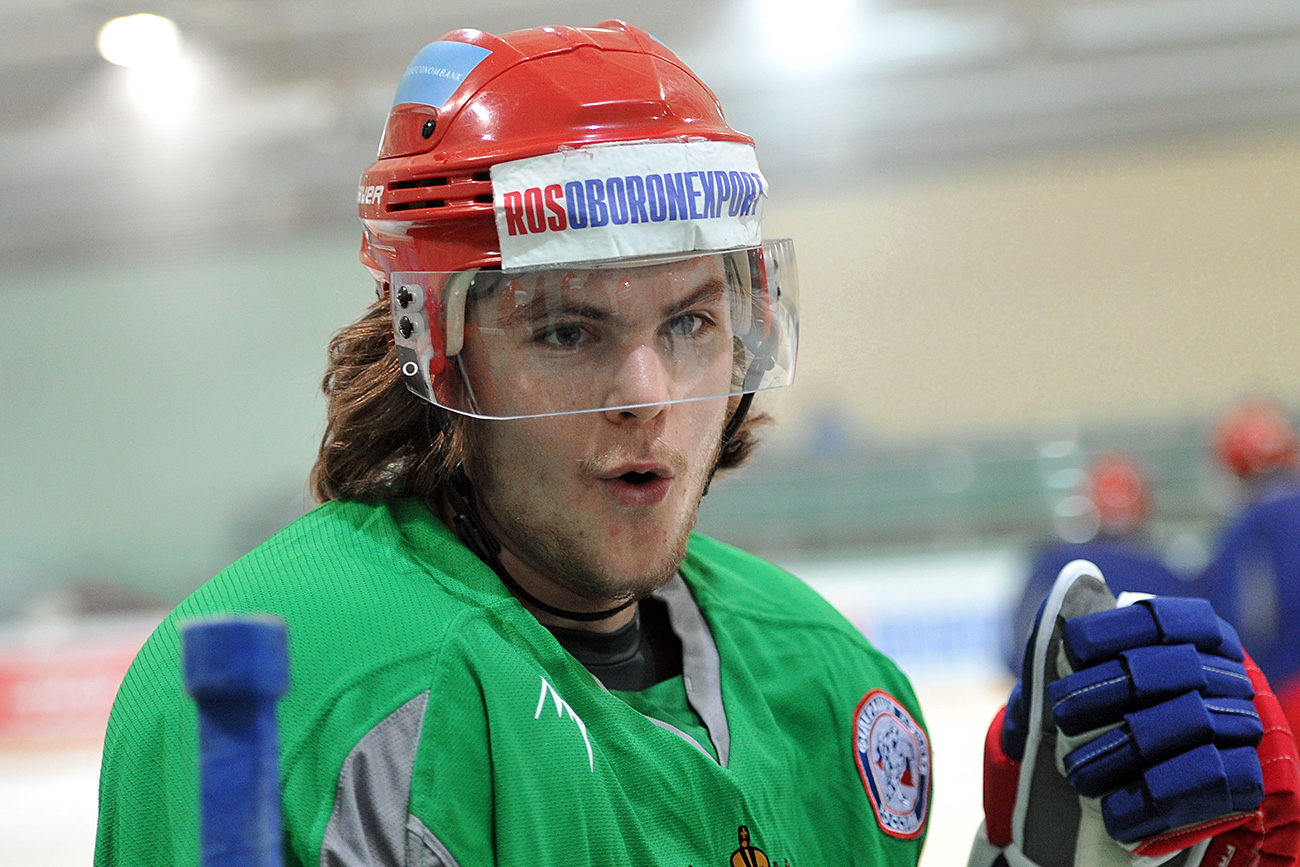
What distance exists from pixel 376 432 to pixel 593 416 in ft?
0.77

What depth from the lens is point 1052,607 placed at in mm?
1225

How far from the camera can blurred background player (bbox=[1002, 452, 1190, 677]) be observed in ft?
13.4

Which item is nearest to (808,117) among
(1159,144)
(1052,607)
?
(1159,144)

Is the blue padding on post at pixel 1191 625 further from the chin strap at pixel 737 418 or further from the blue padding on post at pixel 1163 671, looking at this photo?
the chin strap at pixel 737 418

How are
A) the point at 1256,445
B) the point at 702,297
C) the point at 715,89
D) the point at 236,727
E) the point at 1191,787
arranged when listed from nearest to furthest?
1. the point at 236,727
2. the point at 1191,787
3. the point at 702,297
4. the point at 1256,445
5. the point at 715,89

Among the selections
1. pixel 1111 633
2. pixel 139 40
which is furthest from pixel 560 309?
pixel 139 40

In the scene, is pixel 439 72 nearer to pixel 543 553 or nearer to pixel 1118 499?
pixel 543 553

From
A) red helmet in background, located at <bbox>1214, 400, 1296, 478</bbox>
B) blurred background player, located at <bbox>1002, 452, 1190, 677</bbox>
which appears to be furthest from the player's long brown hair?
red helmet in background, located at <bbox>1214, 400, 1296, 478</bbox>

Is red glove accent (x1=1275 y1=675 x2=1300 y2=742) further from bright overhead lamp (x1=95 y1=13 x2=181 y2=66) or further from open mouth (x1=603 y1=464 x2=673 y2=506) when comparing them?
bright overhead lamp (x1=95 y1=13 x2=181 y2=66)

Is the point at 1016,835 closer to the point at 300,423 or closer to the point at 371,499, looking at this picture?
the point at 371,499

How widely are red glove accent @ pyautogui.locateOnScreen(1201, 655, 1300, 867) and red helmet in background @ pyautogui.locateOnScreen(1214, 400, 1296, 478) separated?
327cm

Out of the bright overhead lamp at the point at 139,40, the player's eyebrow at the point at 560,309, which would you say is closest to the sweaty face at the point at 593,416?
the player's eyebrow at the point at 560,309

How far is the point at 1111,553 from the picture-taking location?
426cm

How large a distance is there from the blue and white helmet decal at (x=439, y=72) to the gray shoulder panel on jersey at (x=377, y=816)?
581 millimetres
